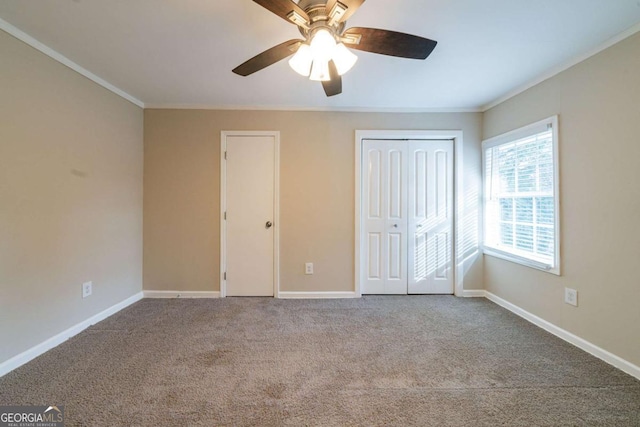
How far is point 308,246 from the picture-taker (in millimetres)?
3064

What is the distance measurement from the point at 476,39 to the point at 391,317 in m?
2.43

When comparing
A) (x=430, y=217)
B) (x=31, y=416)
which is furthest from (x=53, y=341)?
(x=430, y=217)

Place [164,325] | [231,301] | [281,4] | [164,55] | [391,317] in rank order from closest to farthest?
[281,4]
[164,55]
[164,325]
[391,317]
[231,301]

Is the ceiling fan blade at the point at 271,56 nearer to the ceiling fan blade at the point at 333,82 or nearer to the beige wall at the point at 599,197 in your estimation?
the ceiling fan blade at the point at 333,82

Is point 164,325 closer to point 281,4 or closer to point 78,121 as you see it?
point 78,121

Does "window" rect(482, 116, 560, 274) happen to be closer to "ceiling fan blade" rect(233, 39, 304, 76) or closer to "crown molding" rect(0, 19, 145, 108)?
"ceiling fan blade" rect(233, 39, 304, 76)

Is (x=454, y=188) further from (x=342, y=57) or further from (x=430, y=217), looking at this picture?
(x=342, y=57)

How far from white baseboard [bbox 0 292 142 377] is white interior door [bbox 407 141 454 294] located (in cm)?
329

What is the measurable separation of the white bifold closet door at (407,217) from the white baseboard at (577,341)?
68 centimetres

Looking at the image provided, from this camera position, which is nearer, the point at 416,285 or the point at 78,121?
the point at 78,121

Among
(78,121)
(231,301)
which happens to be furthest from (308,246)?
(78,121)

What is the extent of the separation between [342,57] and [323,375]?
1.97 meters

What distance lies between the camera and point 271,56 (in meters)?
1.50

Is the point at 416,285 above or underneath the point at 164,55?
underneath
